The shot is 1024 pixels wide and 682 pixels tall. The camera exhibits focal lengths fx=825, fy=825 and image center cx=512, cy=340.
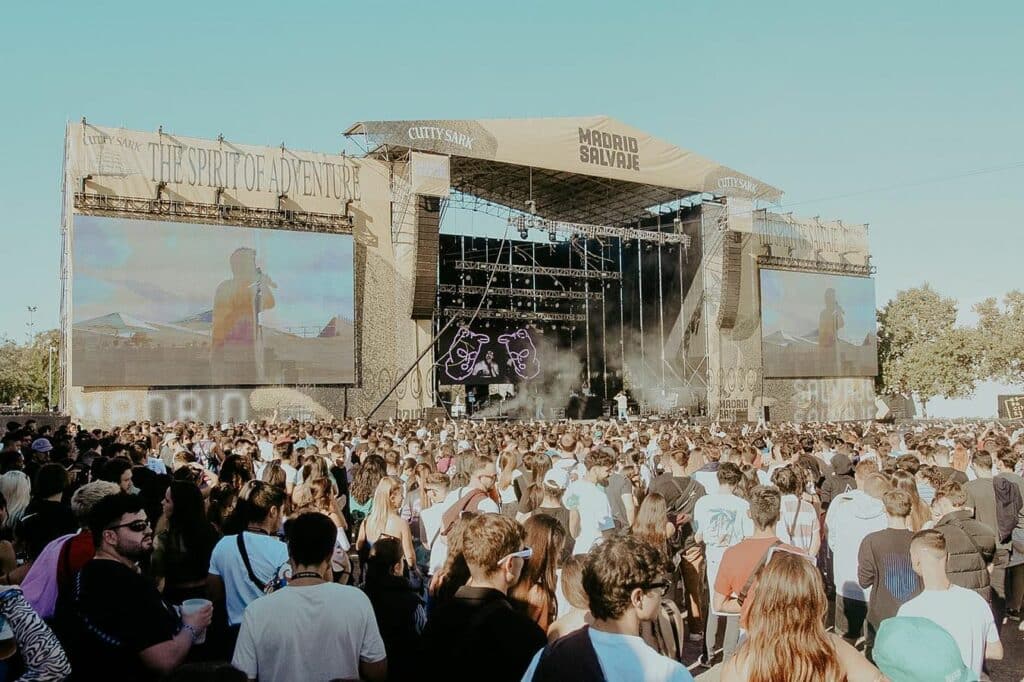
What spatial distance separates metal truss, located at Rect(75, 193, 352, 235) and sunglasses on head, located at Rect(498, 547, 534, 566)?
24464mm

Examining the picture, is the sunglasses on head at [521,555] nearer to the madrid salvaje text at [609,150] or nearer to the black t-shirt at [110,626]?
the black t-shirt at [110,626]

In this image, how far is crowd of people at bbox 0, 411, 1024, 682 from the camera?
2.68 meters

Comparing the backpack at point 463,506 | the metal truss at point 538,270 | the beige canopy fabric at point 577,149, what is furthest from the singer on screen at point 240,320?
the backpack at point 463,506

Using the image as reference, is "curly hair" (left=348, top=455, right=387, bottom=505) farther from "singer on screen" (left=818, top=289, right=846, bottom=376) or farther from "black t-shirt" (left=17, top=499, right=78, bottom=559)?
"singer on screen" (left=818, top=289, right=846, bottom=376)

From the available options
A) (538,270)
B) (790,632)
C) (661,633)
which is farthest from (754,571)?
(538,270)

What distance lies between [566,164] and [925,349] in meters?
25.5

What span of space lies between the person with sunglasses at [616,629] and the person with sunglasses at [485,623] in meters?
0.33

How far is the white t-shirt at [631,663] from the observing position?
8.03 feet

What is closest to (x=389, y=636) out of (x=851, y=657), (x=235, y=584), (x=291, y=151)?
(x=235, y=584)

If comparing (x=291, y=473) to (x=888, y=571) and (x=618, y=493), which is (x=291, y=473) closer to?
(x=618, y=493)

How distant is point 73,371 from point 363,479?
1998 cm

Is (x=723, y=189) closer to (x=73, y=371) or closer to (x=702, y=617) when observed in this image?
(x=73, y=371)

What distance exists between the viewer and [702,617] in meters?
6.49

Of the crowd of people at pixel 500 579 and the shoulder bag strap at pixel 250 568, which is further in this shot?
the shoulder bag strap at pixel 250 568
